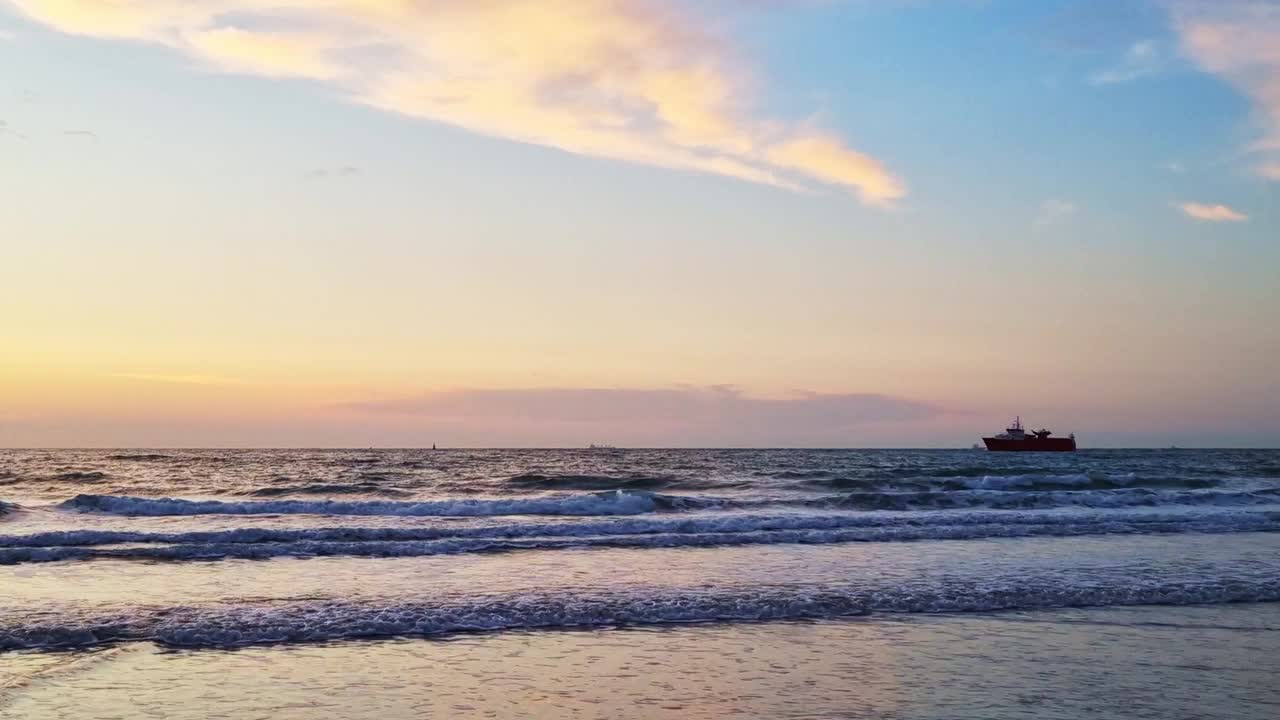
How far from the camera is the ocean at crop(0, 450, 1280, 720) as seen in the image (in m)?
9.27

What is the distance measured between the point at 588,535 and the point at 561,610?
10.4m

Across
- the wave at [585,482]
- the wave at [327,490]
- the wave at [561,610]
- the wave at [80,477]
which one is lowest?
the wave at [80,477]

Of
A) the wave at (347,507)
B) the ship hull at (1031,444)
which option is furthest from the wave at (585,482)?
the ship hull at (1031,444)

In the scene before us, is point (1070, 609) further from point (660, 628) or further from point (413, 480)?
point (413, 480)

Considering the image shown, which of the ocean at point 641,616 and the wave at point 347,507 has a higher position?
the ocean at point 641,616

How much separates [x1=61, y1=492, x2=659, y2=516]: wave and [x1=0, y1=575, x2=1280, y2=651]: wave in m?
16.7

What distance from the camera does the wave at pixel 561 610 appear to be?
39.2 feet

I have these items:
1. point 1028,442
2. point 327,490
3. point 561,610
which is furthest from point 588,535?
point 1028,442

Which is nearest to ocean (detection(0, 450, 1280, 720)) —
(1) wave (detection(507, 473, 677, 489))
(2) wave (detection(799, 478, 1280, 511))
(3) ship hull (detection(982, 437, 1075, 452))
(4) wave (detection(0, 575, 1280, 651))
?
(4) wave (detection(0, 575, 1280, 651))

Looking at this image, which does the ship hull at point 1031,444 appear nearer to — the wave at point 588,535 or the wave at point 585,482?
the wave at point 585,482

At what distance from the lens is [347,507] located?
31.5 meters

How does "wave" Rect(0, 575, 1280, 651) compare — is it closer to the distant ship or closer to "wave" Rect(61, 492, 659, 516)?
"wave" Rect(61, 492, 659, 516)

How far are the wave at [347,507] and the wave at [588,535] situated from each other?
5.45 m

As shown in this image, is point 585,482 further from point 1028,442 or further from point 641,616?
point 1028,442
